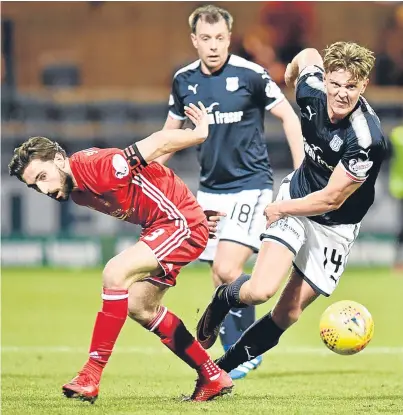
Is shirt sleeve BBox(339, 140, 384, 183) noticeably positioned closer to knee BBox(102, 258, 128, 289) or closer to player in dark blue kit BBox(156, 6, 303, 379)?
knee BBox(102, 258, 128, 289)

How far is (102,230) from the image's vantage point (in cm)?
1673

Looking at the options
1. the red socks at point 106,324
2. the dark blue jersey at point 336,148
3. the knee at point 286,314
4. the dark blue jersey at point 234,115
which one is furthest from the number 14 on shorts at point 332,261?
the dark blue jersey at point 234,115

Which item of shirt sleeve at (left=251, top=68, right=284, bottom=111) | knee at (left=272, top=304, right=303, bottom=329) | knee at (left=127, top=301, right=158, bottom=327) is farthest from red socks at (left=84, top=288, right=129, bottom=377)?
shirt sleeve at (left=251, top=68, right=284, bottom=111)

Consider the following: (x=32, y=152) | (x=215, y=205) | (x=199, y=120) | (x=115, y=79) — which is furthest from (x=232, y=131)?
(x=115, y=79)

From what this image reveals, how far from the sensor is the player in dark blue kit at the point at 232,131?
848 centimetres

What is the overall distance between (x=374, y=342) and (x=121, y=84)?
11481 mm

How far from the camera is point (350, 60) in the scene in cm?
653

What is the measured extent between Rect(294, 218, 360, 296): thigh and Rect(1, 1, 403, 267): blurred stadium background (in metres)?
7.39

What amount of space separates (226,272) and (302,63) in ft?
5.75

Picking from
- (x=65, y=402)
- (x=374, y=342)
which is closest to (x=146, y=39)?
(x=374, y=342)

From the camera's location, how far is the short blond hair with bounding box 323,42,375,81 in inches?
257

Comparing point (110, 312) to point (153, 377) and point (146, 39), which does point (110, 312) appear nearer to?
point (153, 377)

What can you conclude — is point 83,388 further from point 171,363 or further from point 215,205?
point 171,363

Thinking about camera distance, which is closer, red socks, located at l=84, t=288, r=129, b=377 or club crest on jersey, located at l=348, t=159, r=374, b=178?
red socks, located at l=84, t=288, r=129, b=377
